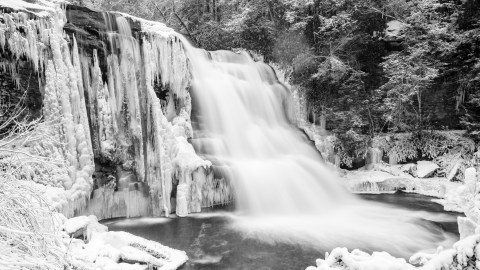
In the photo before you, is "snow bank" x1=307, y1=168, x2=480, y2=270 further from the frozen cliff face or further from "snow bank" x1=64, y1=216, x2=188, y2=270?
the frozen cliff face

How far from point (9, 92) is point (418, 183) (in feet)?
47.1

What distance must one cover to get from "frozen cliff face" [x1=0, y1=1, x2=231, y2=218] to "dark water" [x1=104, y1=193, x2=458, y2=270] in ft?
2.97

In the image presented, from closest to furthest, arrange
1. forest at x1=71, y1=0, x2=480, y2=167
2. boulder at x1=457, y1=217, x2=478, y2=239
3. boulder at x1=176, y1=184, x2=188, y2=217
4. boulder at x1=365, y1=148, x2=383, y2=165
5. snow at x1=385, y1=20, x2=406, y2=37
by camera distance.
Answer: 1. boulder at x1=457, y1=217, x2=478, y2=239
2. boulder at x1=176, y1=184, x2=188, y2=217
3. forest at x1=71, y1=0, x2=480, y2=167
4. boulder at x1=365, y1=148, x2=383, y2=165
5. snow at x1=385, y1=20, x2=406, y2=37

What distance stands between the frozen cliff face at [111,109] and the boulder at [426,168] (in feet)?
27.9

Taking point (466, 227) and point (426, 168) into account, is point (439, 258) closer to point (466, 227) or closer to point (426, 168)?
point (466, 227)

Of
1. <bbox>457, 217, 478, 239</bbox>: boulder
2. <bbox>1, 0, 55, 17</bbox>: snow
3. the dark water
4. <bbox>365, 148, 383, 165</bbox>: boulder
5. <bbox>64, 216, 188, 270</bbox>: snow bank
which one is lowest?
the dark water

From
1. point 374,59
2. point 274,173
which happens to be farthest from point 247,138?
point 374,59

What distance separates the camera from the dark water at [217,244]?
6.80m

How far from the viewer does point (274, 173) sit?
11656mm

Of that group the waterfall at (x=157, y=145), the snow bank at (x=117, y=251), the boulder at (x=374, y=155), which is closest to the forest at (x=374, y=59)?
the boulder at (x=374, y=155)

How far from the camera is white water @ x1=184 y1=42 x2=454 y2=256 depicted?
8602mm

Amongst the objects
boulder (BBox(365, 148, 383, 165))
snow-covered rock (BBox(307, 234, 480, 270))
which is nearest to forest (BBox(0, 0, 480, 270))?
snow-covered rock (BBox(307, 234, 480, 270))

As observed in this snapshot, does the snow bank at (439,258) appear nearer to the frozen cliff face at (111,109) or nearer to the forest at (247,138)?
the forest at (247,138)

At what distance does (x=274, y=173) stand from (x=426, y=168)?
684 centimetres
